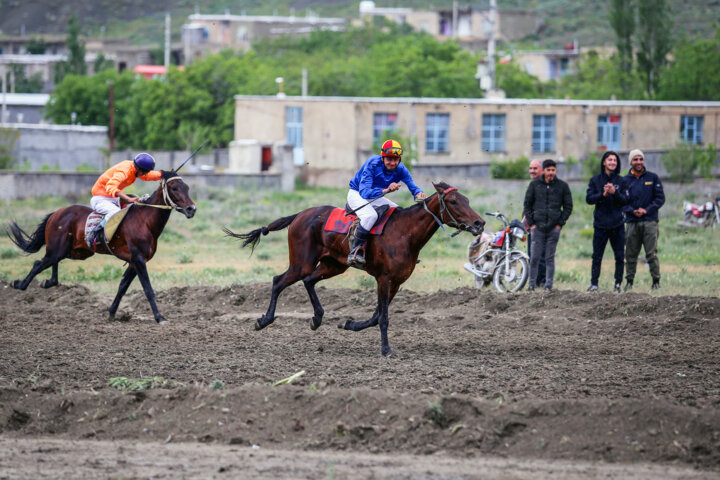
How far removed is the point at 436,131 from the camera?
169 ft

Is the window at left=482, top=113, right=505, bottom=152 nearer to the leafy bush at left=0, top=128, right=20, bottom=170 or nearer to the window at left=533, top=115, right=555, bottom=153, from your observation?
the window at left=533, top=115, right=555, bottom=153

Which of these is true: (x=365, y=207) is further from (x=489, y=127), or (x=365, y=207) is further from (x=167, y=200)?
(x=489, y=127)

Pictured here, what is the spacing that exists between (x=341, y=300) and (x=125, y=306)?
3599 millimetres

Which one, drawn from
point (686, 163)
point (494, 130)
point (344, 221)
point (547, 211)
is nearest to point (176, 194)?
point (344, 221)

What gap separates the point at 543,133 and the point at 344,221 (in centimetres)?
4047

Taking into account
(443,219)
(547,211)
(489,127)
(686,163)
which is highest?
(489,127)

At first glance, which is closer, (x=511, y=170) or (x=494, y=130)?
(x=511, y=170)

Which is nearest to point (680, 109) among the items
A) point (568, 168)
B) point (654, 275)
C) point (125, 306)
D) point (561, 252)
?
point (568, 168)

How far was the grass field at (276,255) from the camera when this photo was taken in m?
19.8

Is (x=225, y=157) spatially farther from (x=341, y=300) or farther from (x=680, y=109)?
(x=341, y=300)

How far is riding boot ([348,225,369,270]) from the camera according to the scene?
12484mm

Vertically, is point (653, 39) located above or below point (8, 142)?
above

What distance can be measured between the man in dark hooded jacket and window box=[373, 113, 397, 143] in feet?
113

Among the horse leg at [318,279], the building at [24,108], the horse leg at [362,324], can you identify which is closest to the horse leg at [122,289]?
the horse leg at [318,279]
